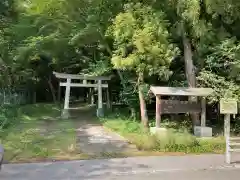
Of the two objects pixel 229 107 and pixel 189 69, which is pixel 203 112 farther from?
pixel 229 107

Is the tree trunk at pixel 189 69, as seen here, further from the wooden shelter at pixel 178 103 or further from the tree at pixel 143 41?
the tree at pixel 143 41

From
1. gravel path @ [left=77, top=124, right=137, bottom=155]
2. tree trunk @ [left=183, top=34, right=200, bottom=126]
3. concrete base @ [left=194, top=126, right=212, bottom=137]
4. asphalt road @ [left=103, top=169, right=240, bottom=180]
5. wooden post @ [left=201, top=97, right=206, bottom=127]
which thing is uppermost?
tree trunk @ [left=183, top=34, right=200, bottom=126]

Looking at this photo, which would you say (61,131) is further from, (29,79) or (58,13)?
(29,79)

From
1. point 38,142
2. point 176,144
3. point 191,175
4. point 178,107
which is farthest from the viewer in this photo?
point 178,107

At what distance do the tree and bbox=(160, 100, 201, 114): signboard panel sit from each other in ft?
4.01

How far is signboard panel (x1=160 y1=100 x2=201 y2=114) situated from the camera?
14.3 meters

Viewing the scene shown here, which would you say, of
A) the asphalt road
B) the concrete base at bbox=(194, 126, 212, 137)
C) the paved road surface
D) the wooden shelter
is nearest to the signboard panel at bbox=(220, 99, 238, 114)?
the paved road surface

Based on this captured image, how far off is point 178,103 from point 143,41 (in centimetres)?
267

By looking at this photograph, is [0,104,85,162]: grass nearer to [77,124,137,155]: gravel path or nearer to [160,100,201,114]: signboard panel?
[77,124,137,155]: gravel path

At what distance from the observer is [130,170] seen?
29.9ft

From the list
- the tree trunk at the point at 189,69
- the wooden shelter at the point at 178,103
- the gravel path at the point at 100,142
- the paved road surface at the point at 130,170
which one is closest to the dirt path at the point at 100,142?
the gravel path at the point at 100,142

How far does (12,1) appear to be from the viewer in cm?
1975

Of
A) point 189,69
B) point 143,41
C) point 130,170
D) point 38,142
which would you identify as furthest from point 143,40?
point 130,170

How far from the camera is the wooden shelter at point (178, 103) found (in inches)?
559
